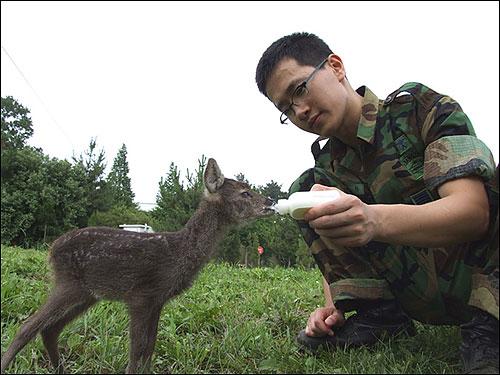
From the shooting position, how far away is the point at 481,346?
76.0 inches

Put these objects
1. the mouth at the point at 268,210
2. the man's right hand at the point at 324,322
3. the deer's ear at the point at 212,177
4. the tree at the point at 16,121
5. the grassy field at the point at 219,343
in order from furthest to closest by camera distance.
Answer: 1. the tree at the point at 16,121
2. the mouth at the point at 268,210
3. the deer's ear at the point at 212,177
4. the man's right hand at the point at 324,322
5. the grassy field at the point at 219,343

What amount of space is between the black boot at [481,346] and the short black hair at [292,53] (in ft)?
6.18

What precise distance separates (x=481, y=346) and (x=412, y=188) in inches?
38.9

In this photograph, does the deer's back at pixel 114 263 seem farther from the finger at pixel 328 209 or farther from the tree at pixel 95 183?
the tree at pixel 95 183

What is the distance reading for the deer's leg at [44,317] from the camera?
2.57 m

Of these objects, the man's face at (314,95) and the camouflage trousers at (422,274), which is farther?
the man's face at (314,95)

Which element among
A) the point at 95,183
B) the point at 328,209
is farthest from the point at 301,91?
the point at 95,183

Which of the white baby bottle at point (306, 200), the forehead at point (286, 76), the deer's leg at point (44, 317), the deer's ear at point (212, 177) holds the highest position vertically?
the forehead at point (286, 76)

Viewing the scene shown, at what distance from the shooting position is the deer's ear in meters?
3.96

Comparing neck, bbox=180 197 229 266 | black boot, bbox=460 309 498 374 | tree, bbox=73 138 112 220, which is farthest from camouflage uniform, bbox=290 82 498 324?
tree, bbox=73 138 112 220

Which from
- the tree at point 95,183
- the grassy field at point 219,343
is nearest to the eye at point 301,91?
the grassy field at point 219,343

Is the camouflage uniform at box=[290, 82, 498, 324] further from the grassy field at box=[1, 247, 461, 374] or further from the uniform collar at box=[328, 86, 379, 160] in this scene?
the grassy field at box=[1, 247, 461, 374]

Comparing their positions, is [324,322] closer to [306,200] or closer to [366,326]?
[366,326]

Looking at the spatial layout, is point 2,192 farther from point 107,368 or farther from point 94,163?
point 107,368
